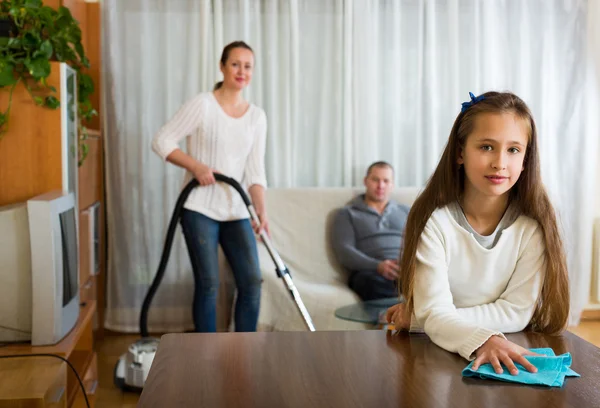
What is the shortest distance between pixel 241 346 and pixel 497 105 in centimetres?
73

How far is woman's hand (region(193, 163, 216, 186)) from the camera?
3.47 m

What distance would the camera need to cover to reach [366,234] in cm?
423

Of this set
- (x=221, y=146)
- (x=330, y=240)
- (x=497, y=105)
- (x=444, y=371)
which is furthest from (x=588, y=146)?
(x=444, y=371)

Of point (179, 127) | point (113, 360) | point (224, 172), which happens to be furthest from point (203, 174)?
point (113, 360)

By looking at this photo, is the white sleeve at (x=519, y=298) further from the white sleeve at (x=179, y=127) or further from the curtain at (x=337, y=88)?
the curtain at (x=337, y=88)

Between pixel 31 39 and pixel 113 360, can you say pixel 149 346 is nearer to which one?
pixel 113 360

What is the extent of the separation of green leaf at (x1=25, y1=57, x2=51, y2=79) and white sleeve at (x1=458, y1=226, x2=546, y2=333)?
2.10 metres

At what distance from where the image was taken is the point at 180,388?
108 centimetres

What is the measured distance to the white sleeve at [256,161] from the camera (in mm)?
3680

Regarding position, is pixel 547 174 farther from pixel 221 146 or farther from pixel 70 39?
pixel 70 39

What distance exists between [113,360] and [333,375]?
3.06 metres

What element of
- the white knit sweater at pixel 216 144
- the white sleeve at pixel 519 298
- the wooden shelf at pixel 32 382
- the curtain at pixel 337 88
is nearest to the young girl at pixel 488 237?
the white sleeve at pixel 519 298

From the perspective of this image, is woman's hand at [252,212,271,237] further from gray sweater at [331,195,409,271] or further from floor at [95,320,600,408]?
floor at [95,320,600,408]

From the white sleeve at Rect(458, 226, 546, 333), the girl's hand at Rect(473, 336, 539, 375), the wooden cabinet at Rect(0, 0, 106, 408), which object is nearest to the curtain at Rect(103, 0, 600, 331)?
the wooden cabinet at Rect(0, 0, 106, 408)
